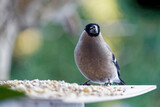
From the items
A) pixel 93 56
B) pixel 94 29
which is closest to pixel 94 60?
pixel 93 56

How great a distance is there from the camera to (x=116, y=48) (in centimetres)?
641

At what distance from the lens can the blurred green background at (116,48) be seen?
6.06 metres

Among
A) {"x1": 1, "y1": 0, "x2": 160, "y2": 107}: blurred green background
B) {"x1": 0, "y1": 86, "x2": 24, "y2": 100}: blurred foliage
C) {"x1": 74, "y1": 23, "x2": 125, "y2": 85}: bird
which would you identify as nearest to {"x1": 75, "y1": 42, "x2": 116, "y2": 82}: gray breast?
{"x1": 74, "y1": 23, "x2": 125, "y2": 85}: bird

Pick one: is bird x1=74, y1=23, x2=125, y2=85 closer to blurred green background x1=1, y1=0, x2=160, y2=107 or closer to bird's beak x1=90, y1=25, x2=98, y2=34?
bird's beak x1=90, y1=25, x2=98, y2=34

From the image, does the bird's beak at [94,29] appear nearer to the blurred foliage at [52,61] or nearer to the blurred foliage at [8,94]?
the blurred foliage at [8,94]

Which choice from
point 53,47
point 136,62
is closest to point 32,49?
point 53,47

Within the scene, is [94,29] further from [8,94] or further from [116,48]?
A: [116,48]

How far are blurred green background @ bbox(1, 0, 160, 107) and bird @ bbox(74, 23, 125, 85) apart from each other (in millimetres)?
4328

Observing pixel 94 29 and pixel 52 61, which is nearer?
pixel 94 29

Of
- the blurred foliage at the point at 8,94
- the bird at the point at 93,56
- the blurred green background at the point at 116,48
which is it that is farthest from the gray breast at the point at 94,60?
the blurred green background at the point at 116,48

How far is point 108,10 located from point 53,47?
3.92ft

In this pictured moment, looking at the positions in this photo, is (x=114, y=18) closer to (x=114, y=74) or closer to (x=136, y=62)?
(x=136, y=62)

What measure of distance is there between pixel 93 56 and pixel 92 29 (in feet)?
0.37

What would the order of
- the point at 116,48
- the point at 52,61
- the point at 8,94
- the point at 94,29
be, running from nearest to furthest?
the point at 8,94 → the point at 94,29 → the point at 116,48 → the point at 52,61
